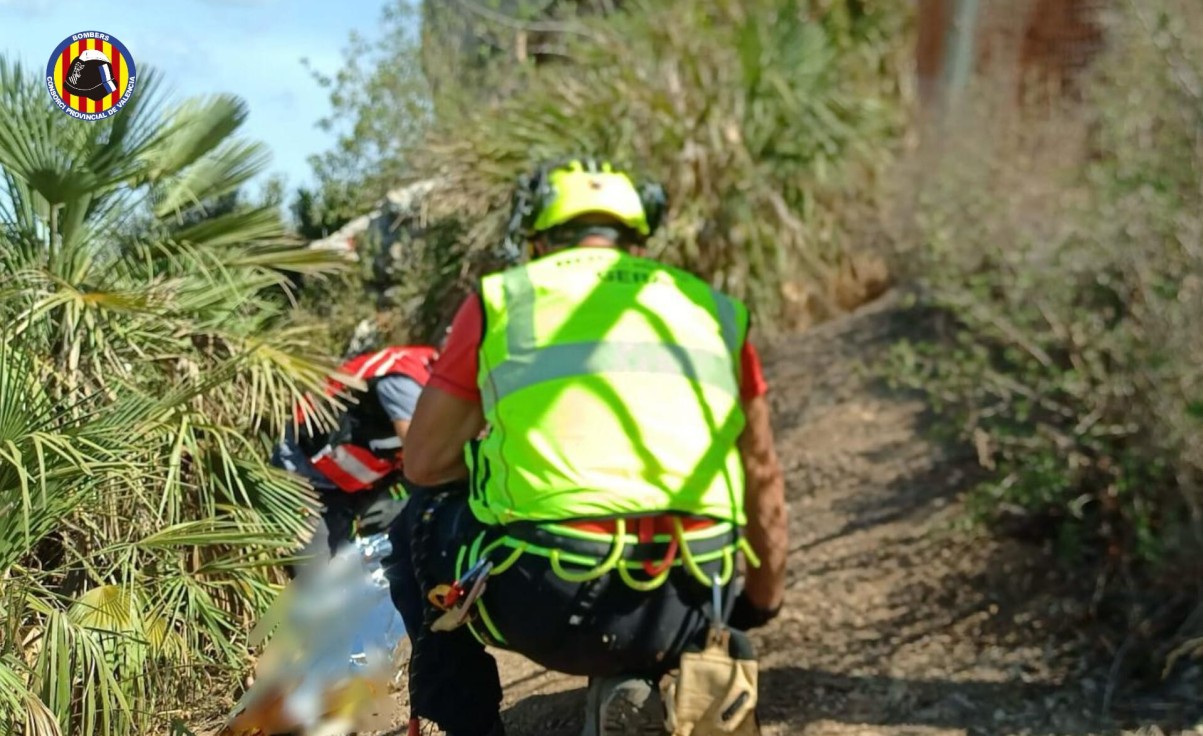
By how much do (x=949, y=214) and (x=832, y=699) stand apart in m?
4.03

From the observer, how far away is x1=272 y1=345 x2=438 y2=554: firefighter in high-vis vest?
439 cm

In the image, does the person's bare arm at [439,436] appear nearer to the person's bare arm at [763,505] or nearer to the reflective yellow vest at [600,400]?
the reflective yellow vest at [600,400]

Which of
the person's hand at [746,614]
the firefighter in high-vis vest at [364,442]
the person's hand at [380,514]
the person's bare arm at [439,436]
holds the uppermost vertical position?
the person's bare arm at [439,436]

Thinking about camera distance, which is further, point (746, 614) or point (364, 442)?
point (364, 442)

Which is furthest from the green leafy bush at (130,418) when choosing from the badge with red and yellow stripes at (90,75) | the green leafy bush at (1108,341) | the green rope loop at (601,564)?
the green leafy bush at (1108,341)

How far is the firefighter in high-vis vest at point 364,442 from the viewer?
439 cm

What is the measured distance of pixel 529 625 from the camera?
124 inches

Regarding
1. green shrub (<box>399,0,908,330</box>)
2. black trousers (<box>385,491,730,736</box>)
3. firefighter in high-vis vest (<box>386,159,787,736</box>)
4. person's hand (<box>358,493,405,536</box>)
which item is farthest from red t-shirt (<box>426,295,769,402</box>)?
green shrub (<box>399,0,908,330</box>)

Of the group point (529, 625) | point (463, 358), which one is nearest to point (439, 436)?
point (463, 358)

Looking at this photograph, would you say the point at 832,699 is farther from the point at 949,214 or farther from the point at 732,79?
the point at 732,79

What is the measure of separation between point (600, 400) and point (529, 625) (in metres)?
0.54

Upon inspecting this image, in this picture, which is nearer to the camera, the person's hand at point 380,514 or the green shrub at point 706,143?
the person's hand at point 380,514

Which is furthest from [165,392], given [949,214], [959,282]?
[949,214]

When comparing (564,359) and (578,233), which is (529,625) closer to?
(564,359)
